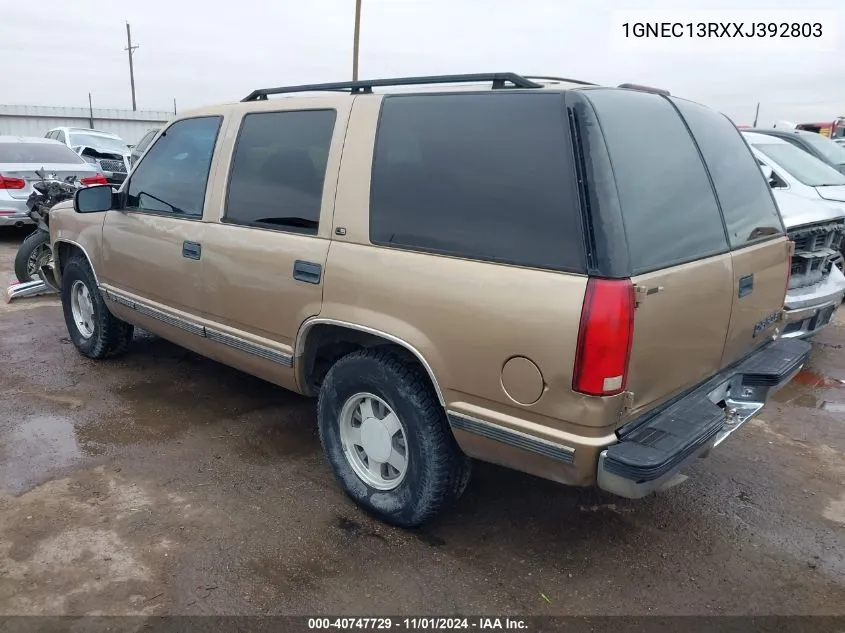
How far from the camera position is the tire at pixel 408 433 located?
9.13 feet

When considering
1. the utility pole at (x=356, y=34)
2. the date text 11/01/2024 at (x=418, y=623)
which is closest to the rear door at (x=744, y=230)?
the date text 11/01/2024 at (x=418, y=623)

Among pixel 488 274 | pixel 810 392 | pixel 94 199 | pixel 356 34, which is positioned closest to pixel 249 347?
pixel 488 274

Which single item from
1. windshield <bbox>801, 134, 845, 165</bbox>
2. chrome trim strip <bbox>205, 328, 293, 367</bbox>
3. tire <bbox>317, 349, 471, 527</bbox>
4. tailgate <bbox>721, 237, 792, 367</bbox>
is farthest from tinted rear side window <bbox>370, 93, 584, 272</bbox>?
windshield <bbox>801, 134, 845, 165</bbox>

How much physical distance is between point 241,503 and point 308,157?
175cm

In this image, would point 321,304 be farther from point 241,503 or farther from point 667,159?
point 667,159

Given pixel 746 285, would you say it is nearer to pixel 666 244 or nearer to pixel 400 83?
pixel 666 244

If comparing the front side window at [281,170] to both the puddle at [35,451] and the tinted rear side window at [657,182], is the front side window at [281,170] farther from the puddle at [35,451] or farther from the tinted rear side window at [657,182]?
the puddle at [35,451]

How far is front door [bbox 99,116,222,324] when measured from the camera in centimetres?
381

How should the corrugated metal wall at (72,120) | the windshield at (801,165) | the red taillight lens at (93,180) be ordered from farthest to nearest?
the corrugated metal wall at (72,120) < the red taillight lens at (93,180) < the windshield at (801,165)

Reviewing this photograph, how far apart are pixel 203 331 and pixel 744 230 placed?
2.92m

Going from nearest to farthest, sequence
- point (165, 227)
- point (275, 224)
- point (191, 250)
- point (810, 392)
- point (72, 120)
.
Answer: point (275, 224) < point (191, 250) < point (165, 227) < point (810, 392) < point (72, 120)

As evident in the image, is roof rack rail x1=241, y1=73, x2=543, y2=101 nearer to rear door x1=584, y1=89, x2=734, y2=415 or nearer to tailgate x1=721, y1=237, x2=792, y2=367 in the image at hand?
rear door x1=584, y1=89, x2=734, y2=415

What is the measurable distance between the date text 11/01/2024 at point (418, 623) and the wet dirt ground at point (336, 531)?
5 cm

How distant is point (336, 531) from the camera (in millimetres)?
3074
